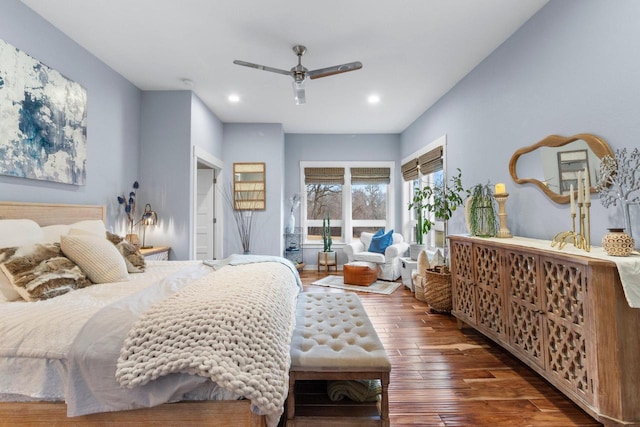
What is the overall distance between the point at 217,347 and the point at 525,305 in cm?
194

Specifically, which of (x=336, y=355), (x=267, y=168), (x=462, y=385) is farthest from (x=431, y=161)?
(x=336, y=355)

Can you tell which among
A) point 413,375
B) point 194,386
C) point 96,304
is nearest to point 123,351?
point 194,386

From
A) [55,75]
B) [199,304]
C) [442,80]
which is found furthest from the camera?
[442,80]

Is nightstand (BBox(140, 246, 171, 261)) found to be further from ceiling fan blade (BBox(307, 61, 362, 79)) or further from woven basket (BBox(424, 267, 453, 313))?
woven basket (BBox(424, 267, 453, 313))

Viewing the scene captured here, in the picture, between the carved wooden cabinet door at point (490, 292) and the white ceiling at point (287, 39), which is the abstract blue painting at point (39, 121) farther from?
the carved wooden cabinet door at point (490, 292)

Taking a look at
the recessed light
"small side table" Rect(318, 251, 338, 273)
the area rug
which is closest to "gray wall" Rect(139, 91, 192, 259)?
the area rug

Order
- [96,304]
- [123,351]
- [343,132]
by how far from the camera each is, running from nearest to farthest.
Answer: [123,351]
[96,304]
[343,132]

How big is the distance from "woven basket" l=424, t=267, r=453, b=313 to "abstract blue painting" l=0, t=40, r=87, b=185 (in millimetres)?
3604

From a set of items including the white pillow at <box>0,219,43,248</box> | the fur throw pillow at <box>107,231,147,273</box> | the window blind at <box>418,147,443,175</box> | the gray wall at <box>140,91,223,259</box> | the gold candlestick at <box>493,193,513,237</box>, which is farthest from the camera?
the window blind at <box>418,147,443,175</box>

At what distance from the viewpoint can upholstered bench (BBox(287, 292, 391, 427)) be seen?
1374 mm

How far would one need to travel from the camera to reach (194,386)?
1.10 meters

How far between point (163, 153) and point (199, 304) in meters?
3.04

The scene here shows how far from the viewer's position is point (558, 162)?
216cm

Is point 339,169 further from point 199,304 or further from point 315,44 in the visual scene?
point 199,304
